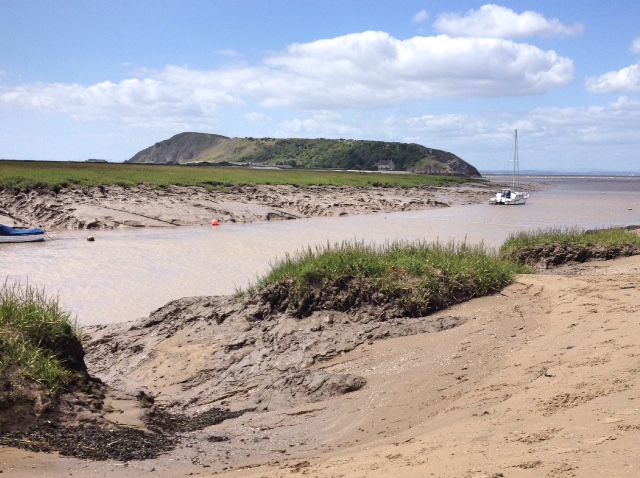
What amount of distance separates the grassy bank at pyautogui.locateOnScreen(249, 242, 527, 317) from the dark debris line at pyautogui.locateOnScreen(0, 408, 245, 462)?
3955mm

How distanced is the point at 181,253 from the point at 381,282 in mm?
15464

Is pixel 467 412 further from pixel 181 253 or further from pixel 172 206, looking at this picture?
pixel 172 206

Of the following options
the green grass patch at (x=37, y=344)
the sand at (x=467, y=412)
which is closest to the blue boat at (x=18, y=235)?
the sand at (x=467, y=412)

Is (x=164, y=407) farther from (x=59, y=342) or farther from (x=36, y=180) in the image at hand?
(x=36, y=180)

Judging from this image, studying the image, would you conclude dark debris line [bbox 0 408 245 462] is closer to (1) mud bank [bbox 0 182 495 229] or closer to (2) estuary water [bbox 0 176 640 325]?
(2) estuary water [bbox 0 176 640 325]

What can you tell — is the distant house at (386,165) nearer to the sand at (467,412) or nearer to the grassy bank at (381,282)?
the grassy bank at (381,282)

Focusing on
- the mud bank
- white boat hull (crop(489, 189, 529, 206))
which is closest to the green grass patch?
the mud bank

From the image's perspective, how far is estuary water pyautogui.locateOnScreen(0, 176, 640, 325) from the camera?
1669 centimetres

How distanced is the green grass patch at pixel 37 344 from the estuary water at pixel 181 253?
5.80m

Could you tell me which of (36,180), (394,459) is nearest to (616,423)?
(394,459)

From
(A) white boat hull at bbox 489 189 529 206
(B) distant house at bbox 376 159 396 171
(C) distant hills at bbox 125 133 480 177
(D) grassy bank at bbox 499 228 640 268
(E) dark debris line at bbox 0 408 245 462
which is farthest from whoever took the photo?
(C) distant hills at bbox 125 133 480 177

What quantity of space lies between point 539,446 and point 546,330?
4036mm

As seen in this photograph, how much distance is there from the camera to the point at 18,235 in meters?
27.9

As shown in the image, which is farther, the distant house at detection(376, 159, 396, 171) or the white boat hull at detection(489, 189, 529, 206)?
the distant house at detection(376, 159, 396, 171)
